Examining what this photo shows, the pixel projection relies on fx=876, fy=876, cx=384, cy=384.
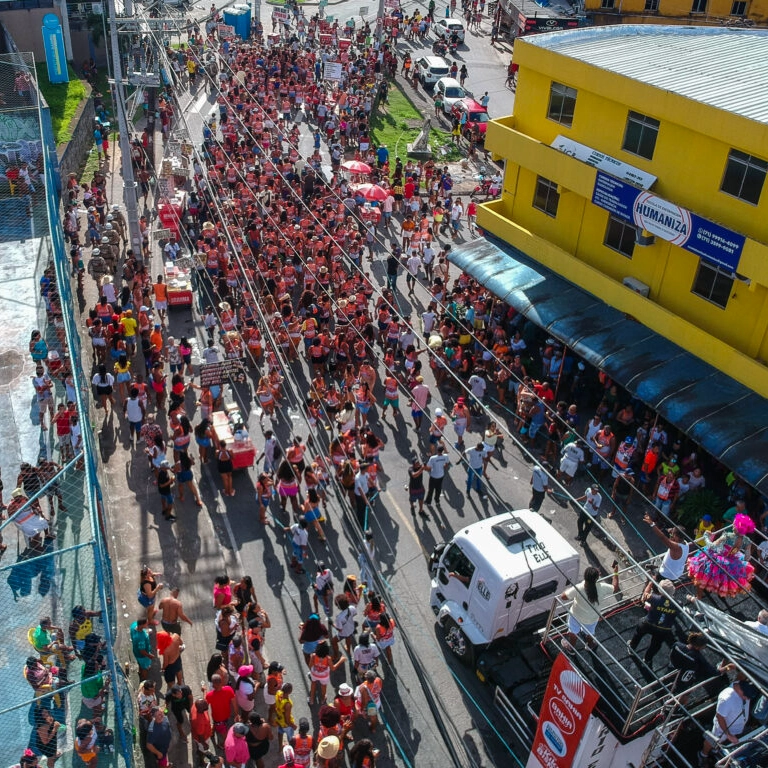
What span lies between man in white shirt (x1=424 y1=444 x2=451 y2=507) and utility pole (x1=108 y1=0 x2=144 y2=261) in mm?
12863

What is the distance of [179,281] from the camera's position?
81.4 feet

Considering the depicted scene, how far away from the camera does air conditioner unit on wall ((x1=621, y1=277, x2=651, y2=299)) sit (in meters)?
20.6

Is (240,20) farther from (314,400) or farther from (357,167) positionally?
(314,400)

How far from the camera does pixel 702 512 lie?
17.5 metres

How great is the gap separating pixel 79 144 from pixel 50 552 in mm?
24747

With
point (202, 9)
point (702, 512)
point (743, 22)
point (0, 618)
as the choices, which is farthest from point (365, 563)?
point (202, 9)

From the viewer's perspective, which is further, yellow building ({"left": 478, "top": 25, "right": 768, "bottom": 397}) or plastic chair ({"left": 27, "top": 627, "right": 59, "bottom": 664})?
yellow building ({"left": 478, "top": 25, "right": 768, "bottom": 397})

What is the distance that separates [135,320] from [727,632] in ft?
54.5

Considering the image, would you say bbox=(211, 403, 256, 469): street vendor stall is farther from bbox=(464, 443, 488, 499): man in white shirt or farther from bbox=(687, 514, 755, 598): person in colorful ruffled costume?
bbox=(687, 514, 755, 598): person in colorful ruffled costume

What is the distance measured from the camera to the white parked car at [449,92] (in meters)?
44.1

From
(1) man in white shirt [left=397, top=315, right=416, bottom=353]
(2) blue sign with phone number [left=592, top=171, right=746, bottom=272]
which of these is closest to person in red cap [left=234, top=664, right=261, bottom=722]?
(1) man in white shirt [left=397, top=315, right=416, bottom=353]

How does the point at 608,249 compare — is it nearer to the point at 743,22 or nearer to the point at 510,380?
the point at 510,380

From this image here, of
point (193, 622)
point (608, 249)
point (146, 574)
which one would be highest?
point (608, 249)

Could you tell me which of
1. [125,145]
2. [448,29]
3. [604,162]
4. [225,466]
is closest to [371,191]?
[125,145]
